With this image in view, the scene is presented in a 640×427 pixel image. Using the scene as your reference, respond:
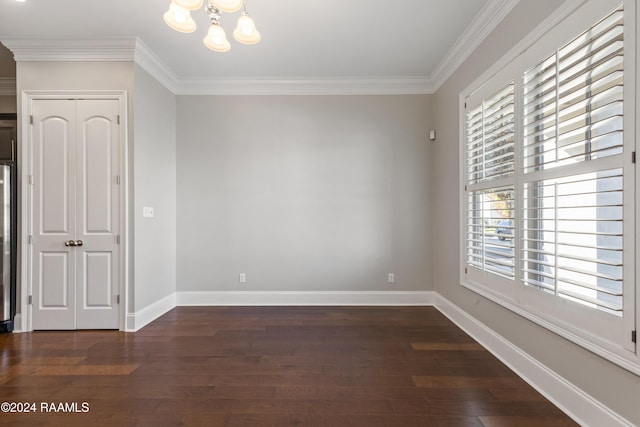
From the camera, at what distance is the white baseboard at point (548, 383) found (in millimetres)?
1755

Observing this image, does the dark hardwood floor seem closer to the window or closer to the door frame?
the door frame

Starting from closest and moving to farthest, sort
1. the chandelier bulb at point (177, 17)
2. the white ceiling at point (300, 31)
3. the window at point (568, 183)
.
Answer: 1. the window at point (568, 183)
2. the chandelier bulb at point (177, 17)
3. the white ceiling at point (300, 31)

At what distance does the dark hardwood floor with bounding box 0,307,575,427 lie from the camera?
6.41 ft

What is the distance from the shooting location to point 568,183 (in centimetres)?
195

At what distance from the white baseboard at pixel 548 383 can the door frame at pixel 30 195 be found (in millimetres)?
3626

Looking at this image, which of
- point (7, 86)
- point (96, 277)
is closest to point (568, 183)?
point (96, 277)

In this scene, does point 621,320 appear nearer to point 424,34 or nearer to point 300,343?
point 300,343

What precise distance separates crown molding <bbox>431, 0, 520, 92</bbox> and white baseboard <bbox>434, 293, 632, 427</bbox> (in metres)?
2.71

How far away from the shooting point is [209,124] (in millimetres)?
4258

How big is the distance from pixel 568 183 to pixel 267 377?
2445 mm

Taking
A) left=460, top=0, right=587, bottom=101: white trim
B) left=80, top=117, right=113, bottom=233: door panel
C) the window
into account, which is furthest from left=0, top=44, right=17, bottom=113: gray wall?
the window

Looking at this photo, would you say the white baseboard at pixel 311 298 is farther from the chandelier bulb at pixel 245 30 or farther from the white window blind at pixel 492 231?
the chandelier bulb at pixel 245 30

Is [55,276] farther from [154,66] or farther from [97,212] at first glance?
[154,66]

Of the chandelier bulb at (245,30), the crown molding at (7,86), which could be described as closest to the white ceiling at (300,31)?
the chandelier bulb at (245,30)
